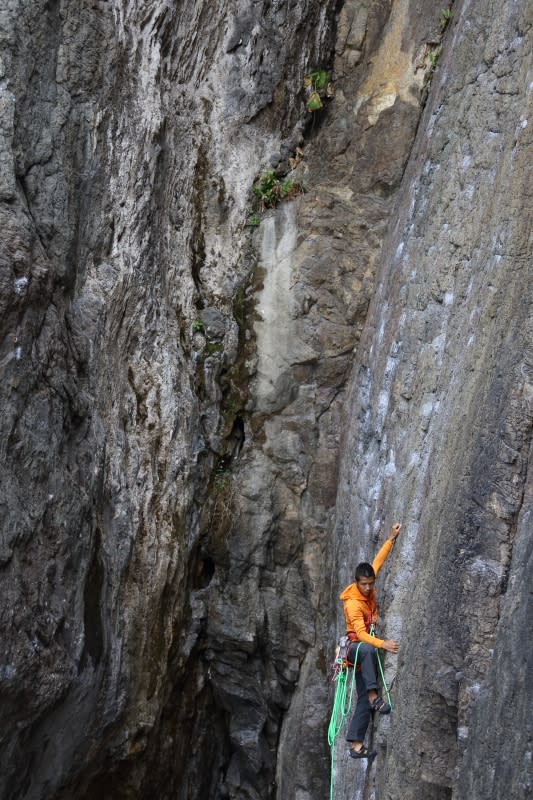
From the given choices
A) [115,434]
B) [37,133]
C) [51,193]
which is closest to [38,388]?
[115,434]

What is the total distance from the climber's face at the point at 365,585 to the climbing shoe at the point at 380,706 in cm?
84

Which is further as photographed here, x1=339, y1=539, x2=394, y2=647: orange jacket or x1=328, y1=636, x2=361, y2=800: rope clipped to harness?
x1=328, y1=636, x2=361, y2=800: rope clipped to harness

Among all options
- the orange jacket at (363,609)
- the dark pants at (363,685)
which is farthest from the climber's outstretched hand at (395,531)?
the dark pants at (363,685)

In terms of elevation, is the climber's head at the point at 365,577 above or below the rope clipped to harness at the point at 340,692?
above

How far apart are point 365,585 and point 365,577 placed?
0.10m

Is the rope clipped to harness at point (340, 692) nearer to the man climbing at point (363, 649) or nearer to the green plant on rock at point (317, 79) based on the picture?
the man climbing at point (363, 649)

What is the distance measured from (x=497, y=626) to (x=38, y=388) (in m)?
4.78

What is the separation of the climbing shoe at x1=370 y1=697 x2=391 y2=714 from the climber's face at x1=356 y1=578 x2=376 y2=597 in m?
0.84

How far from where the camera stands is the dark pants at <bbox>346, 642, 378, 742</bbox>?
7.52 metres

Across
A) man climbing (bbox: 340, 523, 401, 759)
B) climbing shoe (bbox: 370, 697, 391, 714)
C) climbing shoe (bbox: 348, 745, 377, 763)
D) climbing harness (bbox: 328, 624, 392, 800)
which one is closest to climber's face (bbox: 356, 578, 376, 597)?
man climbing (bbox: 340, 523, 401, 759)

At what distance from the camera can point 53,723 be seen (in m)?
8.88

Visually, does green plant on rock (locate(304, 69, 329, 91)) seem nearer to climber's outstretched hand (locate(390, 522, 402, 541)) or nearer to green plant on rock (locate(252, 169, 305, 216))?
green plant on rock (locate(252, 169, 305, 216))

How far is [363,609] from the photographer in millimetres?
7617

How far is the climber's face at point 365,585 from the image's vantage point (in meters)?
7.53
